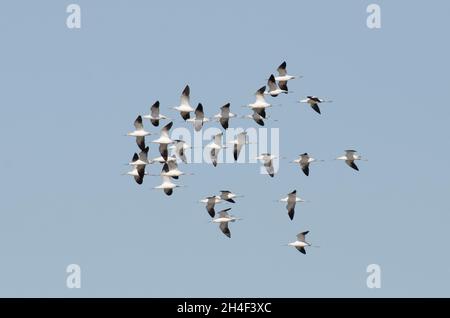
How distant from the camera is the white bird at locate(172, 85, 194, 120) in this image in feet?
289

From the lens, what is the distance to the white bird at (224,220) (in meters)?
90.5

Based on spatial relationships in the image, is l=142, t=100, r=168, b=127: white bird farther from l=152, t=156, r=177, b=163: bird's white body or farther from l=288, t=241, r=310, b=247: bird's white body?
l=288, t=241, r=310, b=247: bird's white body

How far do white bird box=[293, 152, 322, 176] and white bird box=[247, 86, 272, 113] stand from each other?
8.43ft

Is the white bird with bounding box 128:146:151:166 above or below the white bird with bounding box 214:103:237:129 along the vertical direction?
below

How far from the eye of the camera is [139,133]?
292 feet

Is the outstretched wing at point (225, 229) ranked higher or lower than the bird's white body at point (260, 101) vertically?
lower

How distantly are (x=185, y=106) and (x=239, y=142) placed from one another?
373cm

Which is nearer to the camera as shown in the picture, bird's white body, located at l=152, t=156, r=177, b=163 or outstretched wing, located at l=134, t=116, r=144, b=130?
outstretched wing, located at l=134, t=116, r=144, b=130

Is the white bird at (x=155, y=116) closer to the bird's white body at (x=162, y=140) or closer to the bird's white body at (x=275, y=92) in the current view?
the bird's white body at (x=162, y=140)

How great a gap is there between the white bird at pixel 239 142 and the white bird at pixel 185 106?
299 cm

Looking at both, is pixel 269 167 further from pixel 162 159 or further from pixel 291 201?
pixel 162 159

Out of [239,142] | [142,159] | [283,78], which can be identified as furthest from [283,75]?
[142,159]
